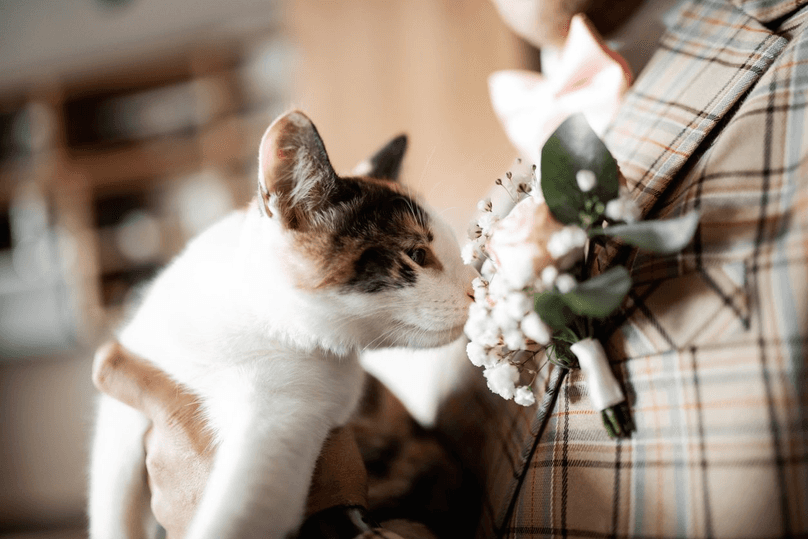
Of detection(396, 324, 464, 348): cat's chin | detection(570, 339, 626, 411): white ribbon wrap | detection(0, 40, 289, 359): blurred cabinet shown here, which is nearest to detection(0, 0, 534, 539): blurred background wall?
detection(0, 40, 289, 359): blurred cabinet

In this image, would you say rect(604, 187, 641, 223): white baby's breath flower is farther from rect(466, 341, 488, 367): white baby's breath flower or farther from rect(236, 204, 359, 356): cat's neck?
rect(236, 204, 359, 356): cat's neck

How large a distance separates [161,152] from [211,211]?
14.5 inches

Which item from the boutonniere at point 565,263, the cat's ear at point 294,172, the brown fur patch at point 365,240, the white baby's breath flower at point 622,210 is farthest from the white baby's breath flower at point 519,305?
the cat's ear at point 294,172

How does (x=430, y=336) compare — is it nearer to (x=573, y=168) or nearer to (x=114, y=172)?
(x=573, y=168)

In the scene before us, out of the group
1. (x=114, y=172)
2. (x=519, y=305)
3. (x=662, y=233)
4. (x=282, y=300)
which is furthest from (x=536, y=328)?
(x=114, y=172)

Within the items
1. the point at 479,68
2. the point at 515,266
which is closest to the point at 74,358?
the point at 479,68

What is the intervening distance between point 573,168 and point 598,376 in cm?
20

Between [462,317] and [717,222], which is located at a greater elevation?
[717,222]

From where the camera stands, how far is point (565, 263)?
0.48m

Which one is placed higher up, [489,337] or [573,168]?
[573,168]

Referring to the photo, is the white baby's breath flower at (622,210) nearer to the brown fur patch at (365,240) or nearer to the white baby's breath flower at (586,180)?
the white baby's breath flower at (586,180)

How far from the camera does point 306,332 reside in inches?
26.5

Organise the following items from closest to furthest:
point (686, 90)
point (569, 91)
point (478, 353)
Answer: point (478, 353), point (686, 90), point (569, 91)

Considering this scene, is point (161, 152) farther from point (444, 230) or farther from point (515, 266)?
point (515, 266)
